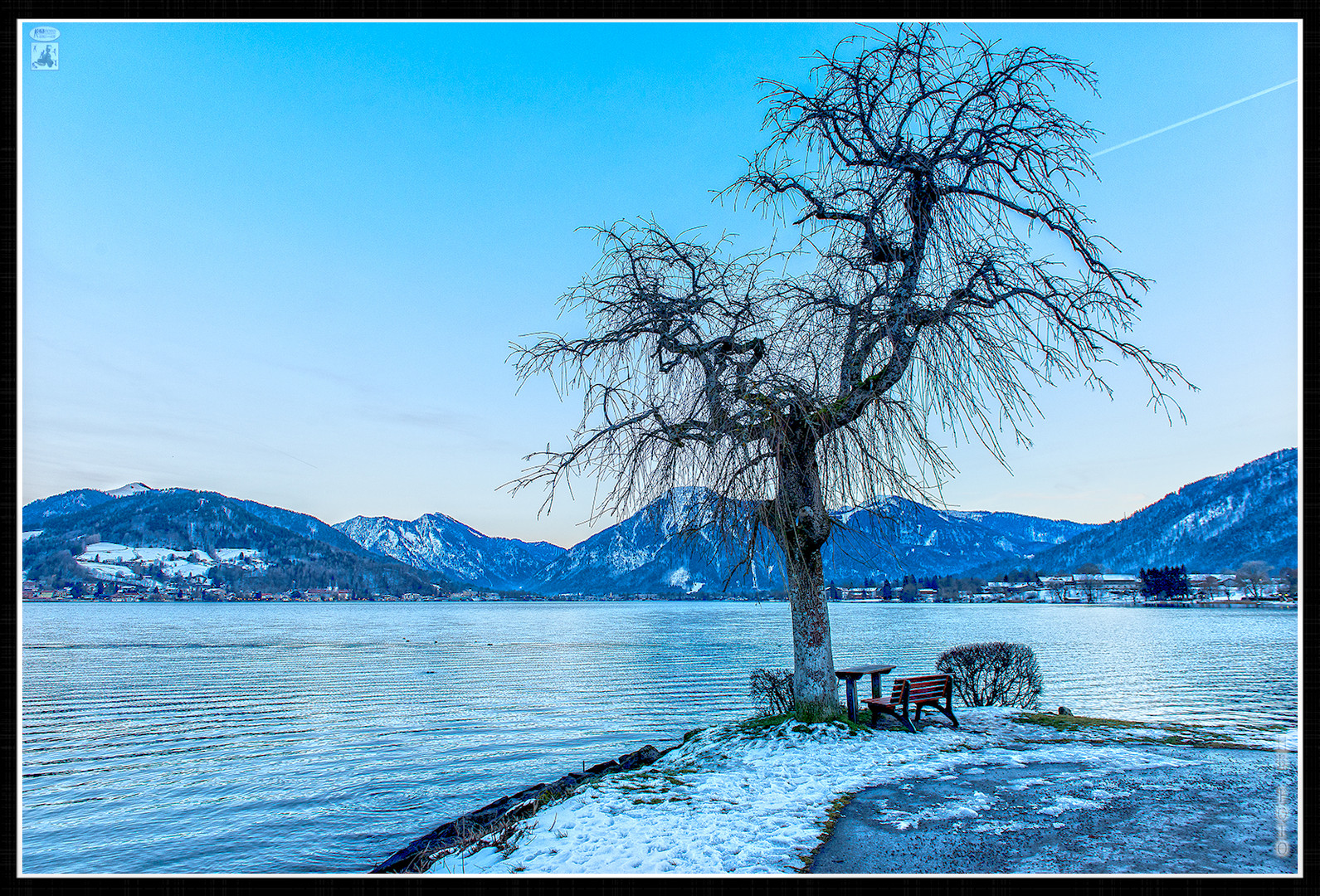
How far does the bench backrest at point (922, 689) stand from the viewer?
1117cm

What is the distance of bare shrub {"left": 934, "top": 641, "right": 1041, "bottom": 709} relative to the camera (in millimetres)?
17406

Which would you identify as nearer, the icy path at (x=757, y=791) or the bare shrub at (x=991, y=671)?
the icy path at (x=757, y=791)

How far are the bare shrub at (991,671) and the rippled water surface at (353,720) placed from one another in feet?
21.8

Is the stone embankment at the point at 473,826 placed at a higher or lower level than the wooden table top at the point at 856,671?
lower

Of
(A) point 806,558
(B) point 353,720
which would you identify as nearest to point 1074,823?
(A) point 806,558

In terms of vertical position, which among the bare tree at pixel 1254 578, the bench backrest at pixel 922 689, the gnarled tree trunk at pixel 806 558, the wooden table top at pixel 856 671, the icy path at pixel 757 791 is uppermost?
the gnarled tree trunk at pixel 806 558

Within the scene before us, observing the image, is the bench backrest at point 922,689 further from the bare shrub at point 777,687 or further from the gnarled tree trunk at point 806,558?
the bare shrub at point 777,687

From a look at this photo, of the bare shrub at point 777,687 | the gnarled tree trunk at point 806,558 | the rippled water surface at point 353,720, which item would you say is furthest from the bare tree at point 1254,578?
the gnarled tree trunk at point 806,558

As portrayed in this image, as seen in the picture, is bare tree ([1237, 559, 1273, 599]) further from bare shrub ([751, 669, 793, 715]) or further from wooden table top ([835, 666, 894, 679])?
wooden table top ([835, 666, 894, 679])

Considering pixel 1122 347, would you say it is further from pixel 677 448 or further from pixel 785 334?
pixel 677 448

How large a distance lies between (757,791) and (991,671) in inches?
484

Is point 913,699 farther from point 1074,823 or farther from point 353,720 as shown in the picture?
point 353,720

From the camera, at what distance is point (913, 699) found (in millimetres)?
11203
